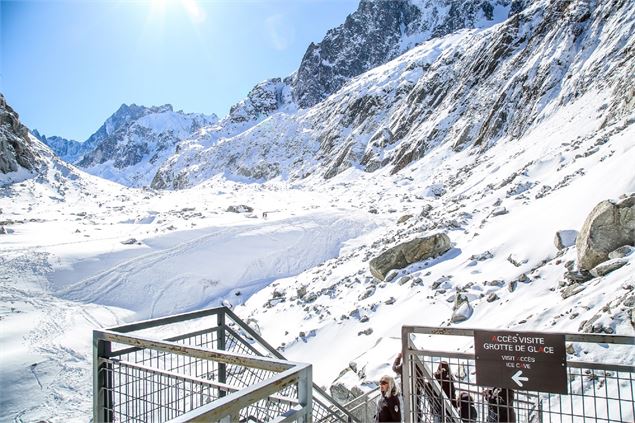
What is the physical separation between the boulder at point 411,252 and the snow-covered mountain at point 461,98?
13.8 metres

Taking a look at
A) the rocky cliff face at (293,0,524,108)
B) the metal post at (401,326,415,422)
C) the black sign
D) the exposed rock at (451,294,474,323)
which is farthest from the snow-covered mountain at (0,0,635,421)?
the rocky cliff face at (293,0,524,108)

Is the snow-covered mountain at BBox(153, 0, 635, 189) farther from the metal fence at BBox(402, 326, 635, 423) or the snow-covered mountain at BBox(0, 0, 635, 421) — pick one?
the metal fence at BBox(402, 326, 635, 423)

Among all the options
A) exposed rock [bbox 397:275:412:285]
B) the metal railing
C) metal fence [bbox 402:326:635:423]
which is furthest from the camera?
exposed rock [bbox 397:275:412:285]

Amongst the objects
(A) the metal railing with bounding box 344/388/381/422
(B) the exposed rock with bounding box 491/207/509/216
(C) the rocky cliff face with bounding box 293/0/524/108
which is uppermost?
(C) the rocky cliff face with bounding box 293/0/524/108

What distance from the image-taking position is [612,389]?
509 centimetres

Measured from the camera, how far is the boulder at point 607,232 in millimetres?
8234

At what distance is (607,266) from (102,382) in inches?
326

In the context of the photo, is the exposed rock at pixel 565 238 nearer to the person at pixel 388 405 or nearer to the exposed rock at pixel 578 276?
the exposed rock at pixel 578 276

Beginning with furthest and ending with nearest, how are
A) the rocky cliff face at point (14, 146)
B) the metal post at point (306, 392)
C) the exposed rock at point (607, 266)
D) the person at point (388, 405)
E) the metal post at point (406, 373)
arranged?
the rocky cliff face at point (14, 146), the exposed rock at point (607, 266), the person at point (388, 405), the metal post at point (406, 373), the metal post at point (306, 392)

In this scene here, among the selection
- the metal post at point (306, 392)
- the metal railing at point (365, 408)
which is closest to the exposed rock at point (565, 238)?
the metal railing at point (365, 408)

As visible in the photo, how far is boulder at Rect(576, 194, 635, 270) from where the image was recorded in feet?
27.0

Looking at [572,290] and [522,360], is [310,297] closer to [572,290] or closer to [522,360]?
[572,290]

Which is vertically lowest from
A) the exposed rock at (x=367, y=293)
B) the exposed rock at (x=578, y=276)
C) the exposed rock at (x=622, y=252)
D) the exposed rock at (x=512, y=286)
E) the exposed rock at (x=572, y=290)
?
the exposed rock at (x=367, y=293)

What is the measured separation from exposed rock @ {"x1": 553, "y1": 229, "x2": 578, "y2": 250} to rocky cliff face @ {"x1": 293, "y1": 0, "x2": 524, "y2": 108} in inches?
3914
